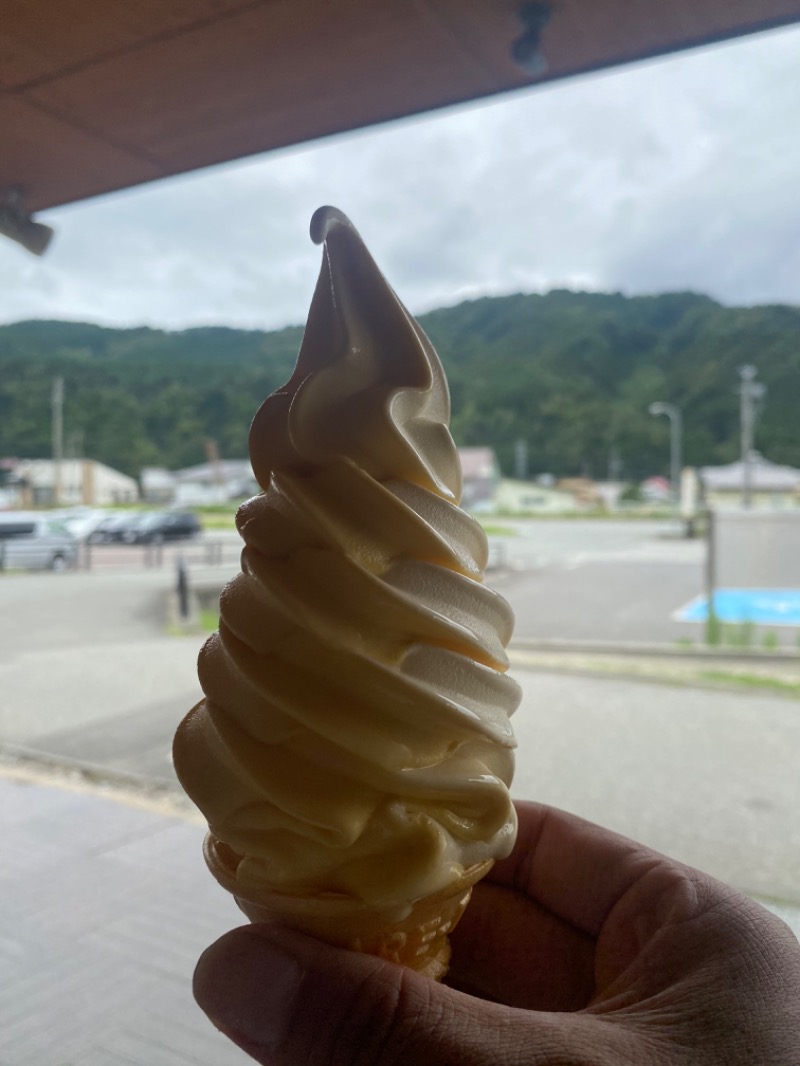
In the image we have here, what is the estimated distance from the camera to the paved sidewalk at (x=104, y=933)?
1773mm

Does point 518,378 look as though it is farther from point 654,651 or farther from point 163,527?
point 163,527

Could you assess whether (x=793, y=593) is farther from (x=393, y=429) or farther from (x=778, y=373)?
(x=393, y=429)

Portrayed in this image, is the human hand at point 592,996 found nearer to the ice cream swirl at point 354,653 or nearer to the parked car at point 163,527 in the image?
the ice cream swirl at point 354,653

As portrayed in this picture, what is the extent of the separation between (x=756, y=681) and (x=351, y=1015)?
18.0 feet

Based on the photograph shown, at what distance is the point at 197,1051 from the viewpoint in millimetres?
1762

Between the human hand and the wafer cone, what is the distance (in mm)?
29

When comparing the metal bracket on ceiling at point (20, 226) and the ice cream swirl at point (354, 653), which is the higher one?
the metal bracket on ceiling at point (20, 226)

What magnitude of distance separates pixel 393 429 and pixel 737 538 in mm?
7653

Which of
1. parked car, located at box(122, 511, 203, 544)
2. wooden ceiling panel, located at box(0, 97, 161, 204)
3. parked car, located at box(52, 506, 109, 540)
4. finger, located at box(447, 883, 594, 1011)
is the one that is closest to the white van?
parked car, located at box(52, 506, 109, 540)

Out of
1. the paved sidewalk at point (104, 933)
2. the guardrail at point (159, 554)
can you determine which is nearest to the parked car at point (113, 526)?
the guardrail at point (159, 554)

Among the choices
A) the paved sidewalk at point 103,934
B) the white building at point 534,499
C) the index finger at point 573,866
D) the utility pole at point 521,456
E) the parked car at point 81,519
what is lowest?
the paved sidewalk at point 103,934

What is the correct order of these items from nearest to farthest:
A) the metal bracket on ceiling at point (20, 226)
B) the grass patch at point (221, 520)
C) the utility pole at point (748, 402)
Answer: the metal bracket on ceiling at point (20, 226), the grass patch at point (221, 520), the utility pole at point (748, 402)

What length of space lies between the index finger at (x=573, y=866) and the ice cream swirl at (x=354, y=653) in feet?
0.82

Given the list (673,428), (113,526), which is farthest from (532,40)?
(113,526)
